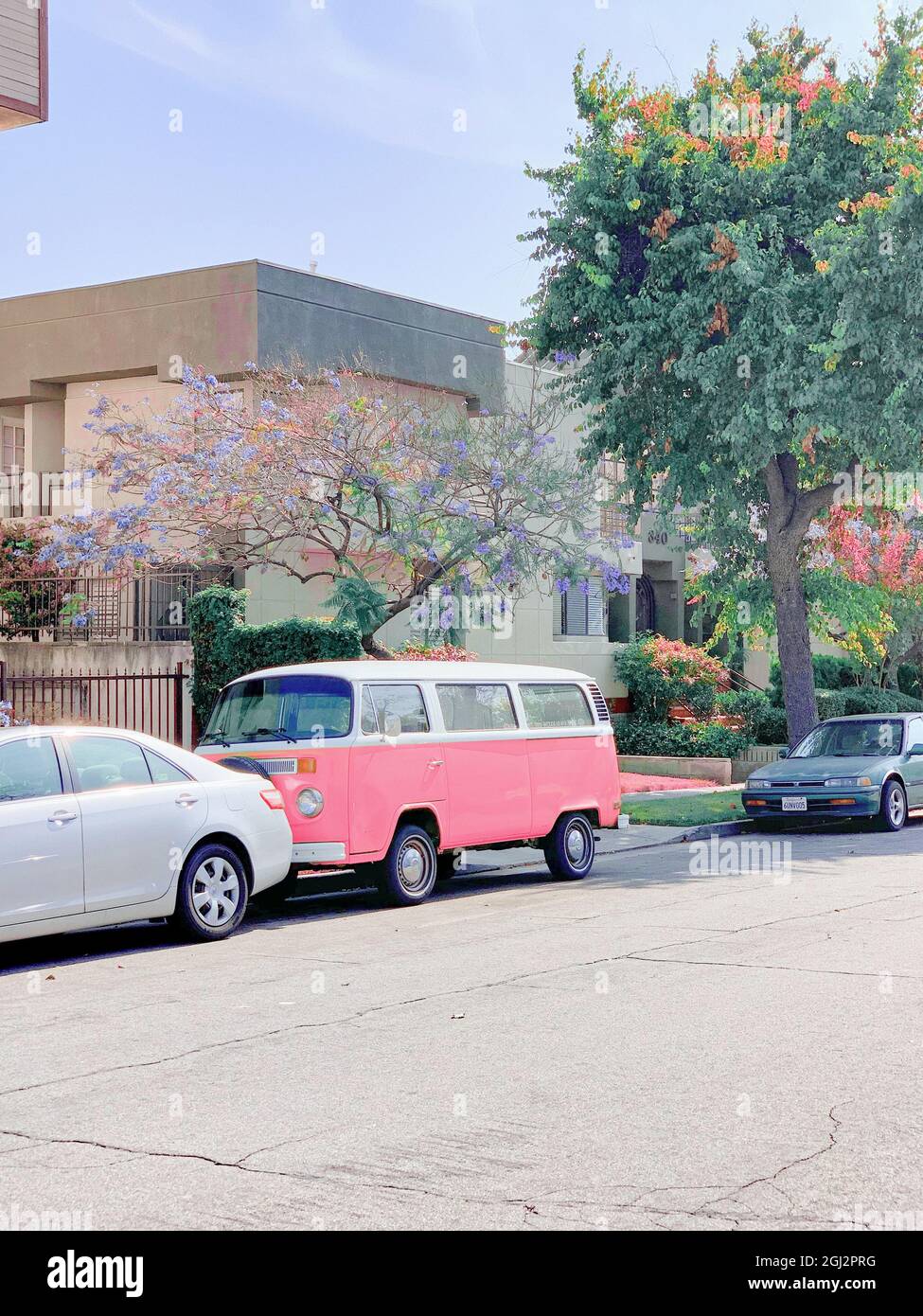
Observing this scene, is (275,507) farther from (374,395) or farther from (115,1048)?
(115,1048)

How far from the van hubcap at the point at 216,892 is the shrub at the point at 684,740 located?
762 inches

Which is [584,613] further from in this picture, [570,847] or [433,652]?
[570,847]

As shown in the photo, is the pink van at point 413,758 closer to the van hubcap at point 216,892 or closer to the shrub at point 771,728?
the van hubcap at point 216,892

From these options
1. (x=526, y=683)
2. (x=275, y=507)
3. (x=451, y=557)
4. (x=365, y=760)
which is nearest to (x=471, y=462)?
(x=451, y=557)

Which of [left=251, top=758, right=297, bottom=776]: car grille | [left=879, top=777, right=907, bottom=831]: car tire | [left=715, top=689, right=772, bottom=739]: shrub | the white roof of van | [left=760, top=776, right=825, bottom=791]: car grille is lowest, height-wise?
[left=879, top=777, right=907, bottom=831]: car tire

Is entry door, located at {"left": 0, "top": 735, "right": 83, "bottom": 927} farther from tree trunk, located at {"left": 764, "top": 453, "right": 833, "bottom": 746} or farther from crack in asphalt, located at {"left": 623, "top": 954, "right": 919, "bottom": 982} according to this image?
tree trunk, located at {"left": 764, "top": 453, "right": 833, "bottom": 746}

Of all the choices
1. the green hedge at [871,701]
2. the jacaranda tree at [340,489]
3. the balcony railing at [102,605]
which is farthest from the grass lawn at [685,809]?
the green hedge at [871,701]

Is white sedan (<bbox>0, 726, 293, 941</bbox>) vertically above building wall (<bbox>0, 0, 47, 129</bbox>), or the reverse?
building wall (<bbox>0, 0, 47, 129</bbox>)

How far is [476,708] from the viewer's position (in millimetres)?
13578

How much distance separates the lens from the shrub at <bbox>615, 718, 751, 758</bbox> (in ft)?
96.7

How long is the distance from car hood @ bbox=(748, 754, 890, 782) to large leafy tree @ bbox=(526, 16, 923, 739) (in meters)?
4.21

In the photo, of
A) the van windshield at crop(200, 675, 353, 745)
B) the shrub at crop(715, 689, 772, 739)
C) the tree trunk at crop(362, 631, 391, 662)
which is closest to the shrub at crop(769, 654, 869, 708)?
the shrub at crop(715, 689, 772, 739)

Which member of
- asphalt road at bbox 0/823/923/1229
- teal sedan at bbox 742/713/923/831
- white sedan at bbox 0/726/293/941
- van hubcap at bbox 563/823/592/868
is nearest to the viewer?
asphalt road at bbox 0/823/923/1229

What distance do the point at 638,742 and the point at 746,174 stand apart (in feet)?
43.5
